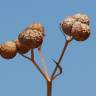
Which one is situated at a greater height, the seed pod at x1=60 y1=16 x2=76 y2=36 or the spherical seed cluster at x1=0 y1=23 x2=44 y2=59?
the seed pod at x1=60 y1=16 x2=76 y2=36

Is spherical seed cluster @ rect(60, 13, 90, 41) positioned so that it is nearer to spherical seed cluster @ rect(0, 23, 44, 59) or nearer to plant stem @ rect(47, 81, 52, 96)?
spherical seed cluster @ rect(0, 23, 44, 59)

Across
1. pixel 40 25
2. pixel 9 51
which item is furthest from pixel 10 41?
pixel 40 25

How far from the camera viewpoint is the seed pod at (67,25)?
2701mm

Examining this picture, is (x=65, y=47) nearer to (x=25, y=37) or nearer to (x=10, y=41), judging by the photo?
(x=25, y=37)

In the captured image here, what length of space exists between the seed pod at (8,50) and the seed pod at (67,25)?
495 millimetres

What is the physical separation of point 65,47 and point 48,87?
1.32ft

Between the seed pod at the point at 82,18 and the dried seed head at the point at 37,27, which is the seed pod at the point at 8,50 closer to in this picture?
the dried seed head at the point at 37,27

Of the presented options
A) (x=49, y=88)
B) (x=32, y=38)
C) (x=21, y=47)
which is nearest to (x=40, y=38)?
(x=32, y=38)

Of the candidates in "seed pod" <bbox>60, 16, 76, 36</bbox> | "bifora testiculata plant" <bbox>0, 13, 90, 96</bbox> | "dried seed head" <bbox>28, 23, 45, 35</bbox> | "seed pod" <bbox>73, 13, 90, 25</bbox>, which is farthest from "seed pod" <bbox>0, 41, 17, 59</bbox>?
"seed pod" <bbox>73, 13, 90, 25</bbox>

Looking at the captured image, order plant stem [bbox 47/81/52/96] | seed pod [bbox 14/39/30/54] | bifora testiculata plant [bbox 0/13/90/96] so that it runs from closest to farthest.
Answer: plant stem [bbox 47/81/52/96] < bifora testiculata plant [bbox 0/13/90/96] < seed pod [bbox 14/39/30/54]

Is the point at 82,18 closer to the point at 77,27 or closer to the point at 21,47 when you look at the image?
the point at 77,27

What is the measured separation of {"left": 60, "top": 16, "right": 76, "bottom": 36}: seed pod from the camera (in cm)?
270

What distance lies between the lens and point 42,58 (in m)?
2.68

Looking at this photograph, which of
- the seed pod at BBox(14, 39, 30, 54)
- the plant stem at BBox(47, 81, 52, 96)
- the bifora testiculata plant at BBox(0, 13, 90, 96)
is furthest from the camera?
the seed pod at BBox(14, 39, 30, 54)
